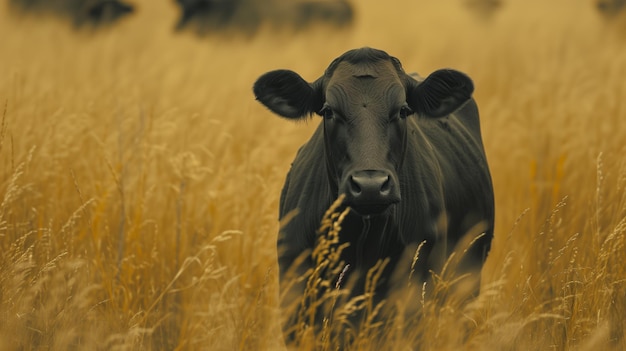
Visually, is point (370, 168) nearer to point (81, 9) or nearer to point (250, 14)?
point (250, 14)

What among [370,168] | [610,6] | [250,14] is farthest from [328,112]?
[610,6]

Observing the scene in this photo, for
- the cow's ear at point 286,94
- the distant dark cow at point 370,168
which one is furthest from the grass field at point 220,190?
the cow's ear at point 286,94

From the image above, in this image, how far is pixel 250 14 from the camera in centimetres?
1870

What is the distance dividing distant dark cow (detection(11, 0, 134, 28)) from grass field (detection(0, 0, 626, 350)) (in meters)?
2.58

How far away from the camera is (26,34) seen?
13.7m

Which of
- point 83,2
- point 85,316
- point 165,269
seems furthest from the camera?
point 83,2

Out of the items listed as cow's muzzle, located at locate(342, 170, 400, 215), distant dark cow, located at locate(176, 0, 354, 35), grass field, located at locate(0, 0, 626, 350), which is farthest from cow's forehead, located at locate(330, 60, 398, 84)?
distant dark cow, located at locate(176, 0, 354, 35)

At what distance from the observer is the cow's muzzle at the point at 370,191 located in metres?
3.50

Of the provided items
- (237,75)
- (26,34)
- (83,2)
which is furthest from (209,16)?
(237,75)

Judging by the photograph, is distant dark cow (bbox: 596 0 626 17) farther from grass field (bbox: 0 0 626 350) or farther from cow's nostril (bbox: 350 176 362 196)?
cow's nostril (bbox: 350 176 362 196)

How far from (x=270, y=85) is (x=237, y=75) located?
251 inches

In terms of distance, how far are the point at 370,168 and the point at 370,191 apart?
5.7 inches

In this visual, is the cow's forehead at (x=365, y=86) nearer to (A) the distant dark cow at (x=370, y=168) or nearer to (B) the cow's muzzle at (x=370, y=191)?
(A) the distant dark cow at (x=370, y=168)

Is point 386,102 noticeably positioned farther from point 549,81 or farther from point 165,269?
point 549,81
